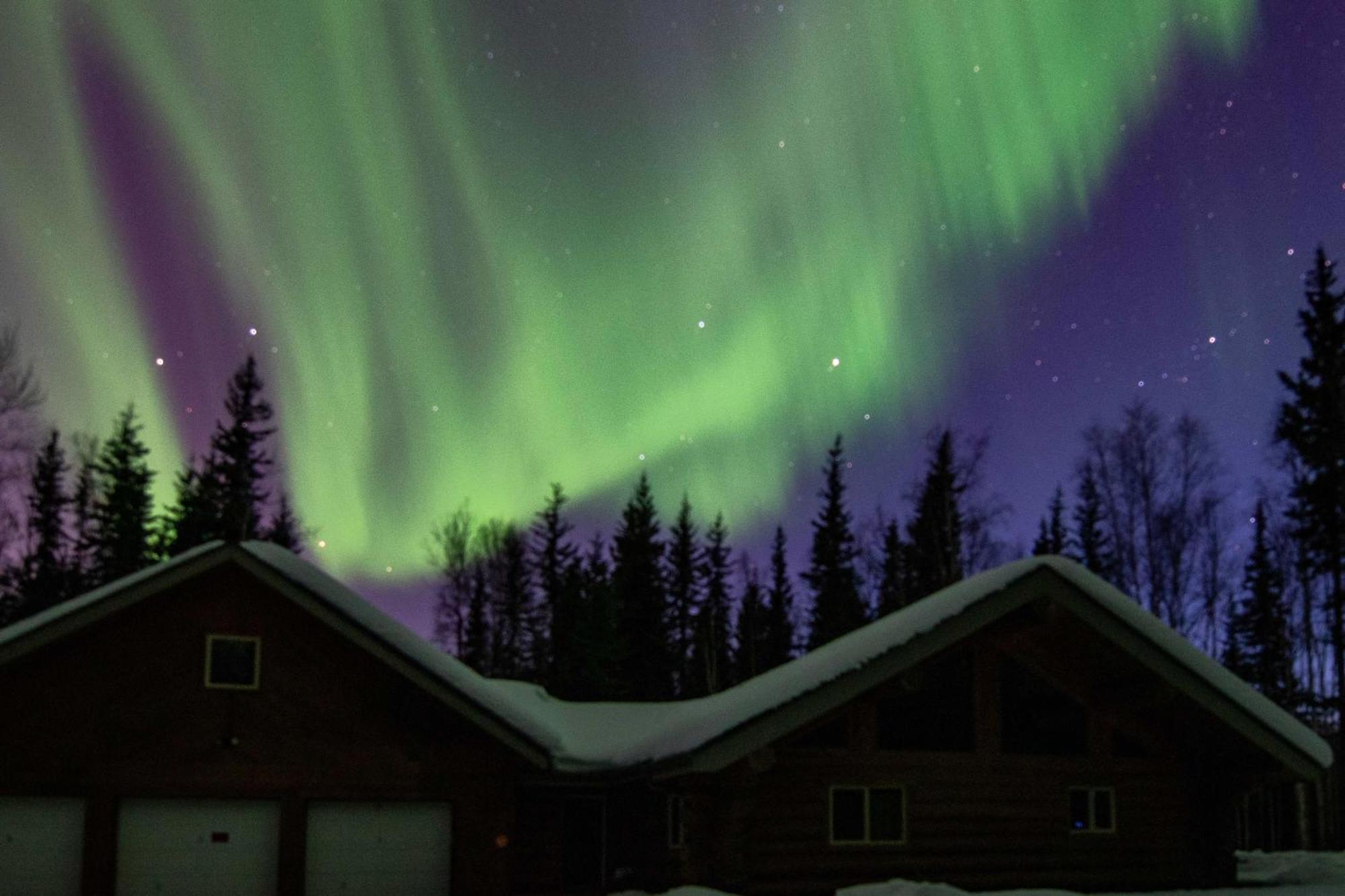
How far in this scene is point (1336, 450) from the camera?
36.2 meters

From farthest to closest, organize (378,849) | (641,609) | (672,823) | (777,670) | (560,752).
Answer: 1. (641,609)
2. (672,823)
3. (777,670)
4. (560,752)
5. (378,849)

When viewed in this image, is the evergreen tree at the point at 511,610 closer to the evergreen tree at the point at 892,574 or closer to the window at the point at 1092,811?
the evergreen tree at the point at 892,574

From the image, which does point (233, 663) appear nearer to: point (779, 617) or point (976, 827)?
point (976, 827)

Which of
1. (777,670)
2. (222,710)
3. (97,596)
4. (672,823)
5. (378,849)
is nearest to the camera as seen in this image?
(97,596)

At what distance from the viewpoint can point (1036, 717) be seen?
64.7 feet

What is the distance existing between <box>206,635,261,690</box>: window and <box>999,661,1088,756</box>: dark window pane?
452 inches

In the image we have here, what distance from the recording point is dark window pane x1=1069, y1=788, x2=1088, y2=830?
64.3 ft

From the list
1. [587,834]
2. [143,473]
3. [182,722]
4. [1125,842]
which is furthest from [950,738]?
[143,473]

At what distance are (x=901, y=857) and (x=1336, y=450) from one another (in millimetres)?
24318

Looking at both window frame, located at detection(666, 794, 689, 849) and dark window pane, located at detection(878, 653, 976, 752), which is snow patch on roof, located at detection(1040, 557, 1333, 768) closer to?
dark window pane, located at detection(878, 653, 976, 752)

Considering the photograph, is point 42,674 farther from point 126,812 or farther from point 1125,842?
point 1125,842

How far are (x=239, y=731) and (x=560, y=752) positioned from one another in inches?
199

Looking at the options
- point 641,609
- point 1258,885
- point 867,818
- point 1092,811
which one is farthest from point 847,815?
point 641,609

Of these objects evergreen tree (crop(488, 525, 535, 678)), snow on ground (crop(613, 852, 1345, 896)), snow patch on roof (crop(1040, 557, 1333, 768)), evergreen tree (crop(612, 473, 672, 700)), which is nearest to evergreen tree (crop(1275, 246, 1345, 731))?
snow on ground (crop(613, 852, 1345, 896))
